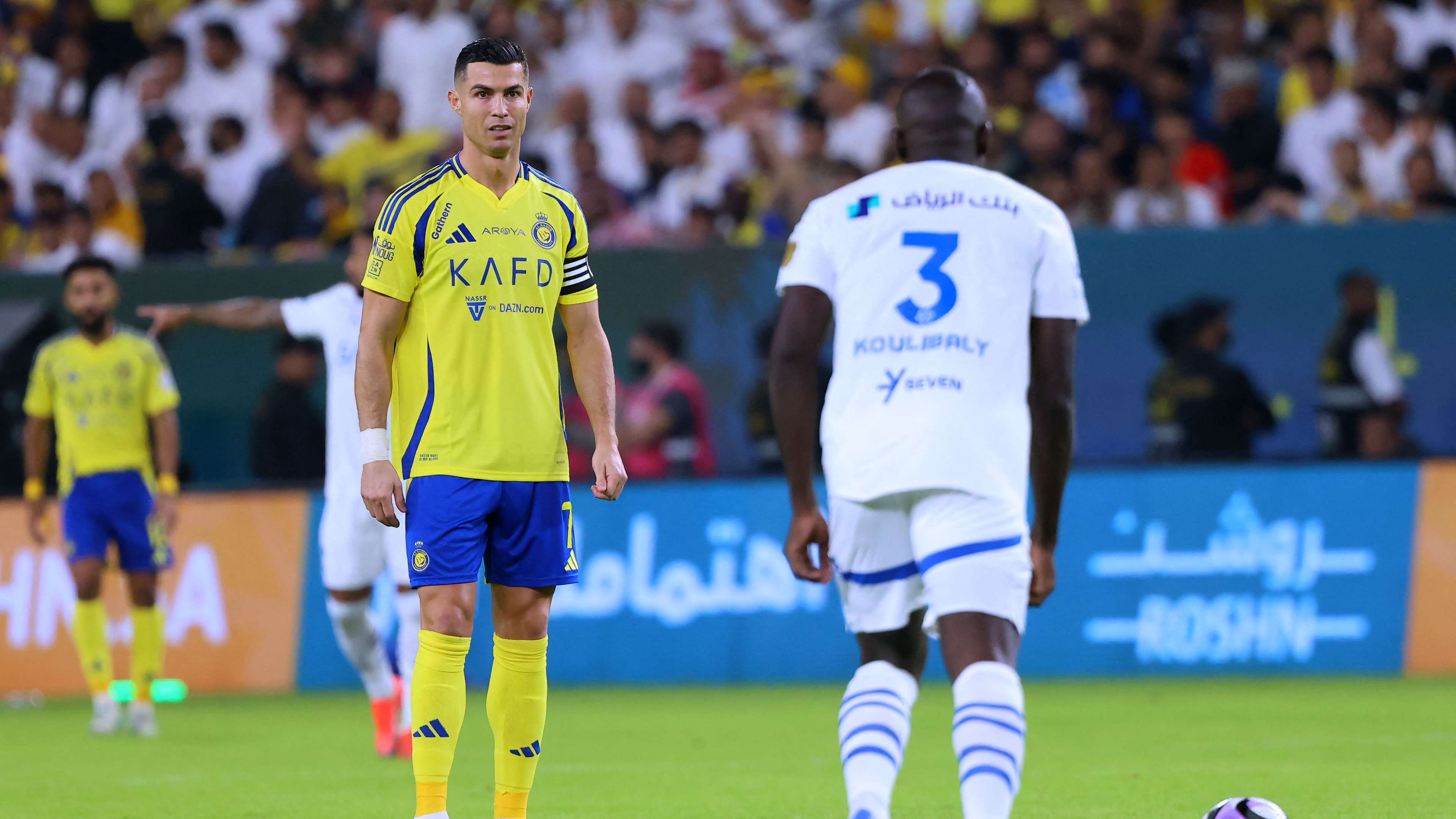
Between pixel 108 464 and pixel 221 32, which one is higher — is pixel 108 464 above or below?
below

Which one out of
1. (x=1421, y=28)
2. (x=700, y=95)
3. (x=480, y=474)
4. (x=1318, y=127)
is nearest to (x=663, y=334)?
(x=700, y=95)

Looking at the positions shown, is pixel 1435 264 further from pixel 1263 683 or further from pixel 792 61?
pixel 792 61

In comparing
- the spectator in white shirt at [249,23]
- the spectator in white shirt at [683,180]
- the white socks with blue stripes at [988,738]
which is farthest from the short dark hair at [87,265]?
the white socks with blue stripes at [988,738]

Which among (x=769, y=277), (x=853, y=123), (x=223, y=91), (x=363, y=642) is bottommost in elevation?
(x=363, y=642)

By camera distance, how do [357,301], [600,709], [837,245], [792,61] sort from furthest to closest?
1. [792,61]
2. [600,709]
3. [357,301]
4. [837,245]

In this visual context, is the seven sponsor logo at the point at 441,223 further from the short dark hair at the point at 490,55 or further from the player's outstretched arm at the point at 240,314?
the player's outstretched arm at the point at 240,314

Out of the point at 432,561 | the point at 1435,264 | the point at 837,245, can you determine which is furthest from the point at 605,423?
the point at 1435,264

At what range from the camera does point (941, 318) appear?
4848 mm

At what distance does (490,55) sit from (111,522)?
6685mm

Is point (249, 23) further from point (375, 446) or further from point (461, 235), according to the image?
point (375, 446)

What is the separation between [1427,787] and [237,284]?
9630 millimetres

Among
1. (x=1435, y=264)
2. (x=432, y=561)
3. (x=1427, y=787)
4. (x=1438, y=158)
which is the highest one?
(x=1438, y=158)

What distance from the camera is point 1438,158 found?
1534 centimetres

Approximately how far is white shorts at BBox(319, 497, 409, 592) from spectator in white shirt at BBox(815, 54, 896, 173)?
23.4 ft
